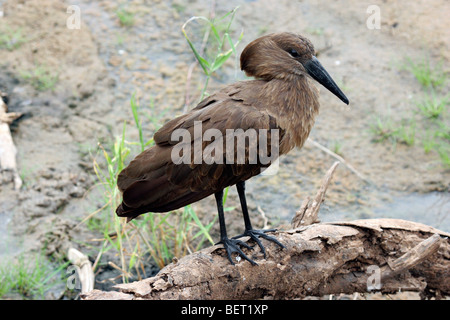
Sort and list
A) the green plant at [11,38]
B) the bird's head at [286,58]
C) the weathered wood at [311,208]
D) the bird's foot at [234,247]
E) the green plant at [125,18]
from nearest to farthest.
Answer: the bird's foot at [234,247] < the bird's head at [286,58] < the weathered wood at [311,208] < the green plant at [11,38] < the green plant at [125,18]

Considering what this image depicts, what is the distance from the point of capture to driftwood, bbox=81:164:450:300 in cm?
299

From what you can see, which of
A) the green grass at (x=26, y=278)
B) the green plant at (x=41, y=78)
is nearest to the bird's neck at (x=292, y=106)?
the green grass at (x=26, y=278)

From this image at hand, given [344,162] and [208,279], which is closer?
[208,279]

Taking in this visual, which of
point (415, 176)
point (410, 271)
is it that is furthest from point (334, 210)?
point (410, 271)

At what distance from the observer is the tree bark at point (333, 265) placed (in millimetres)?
2982

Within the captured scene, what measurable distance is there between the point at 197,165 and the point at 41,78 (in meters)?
3.00

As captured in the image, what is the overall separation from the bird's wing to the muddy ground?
3.73ft

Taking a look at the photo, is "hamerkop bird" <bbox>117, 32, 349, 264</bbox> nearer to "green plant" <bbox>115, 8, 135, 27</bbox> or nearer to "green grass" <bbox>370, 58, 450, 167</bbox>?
"green grass" <bbox>370, 58, 450, 167</bbox>

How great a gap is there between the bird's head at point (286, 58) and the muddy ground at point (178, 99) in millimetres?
1130

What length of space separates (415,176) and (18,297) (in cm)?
334

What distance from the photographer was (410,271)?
330 centimetres

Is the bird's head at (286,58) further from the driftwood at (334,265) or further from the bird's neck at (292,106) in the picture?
the driftwood at (334,265)

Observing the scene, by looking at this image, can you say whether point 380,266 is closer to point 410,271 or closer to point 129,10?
point 410,271

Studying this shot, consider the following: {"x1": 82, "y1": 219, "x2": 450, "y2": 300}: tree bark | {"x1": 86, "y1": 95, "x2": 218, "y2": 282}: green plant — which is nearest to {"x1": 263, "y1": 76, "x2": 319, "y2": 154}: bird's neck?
{"x1": 82, "y1": 219, "x2": 450, "y2": 300}: tree bark
